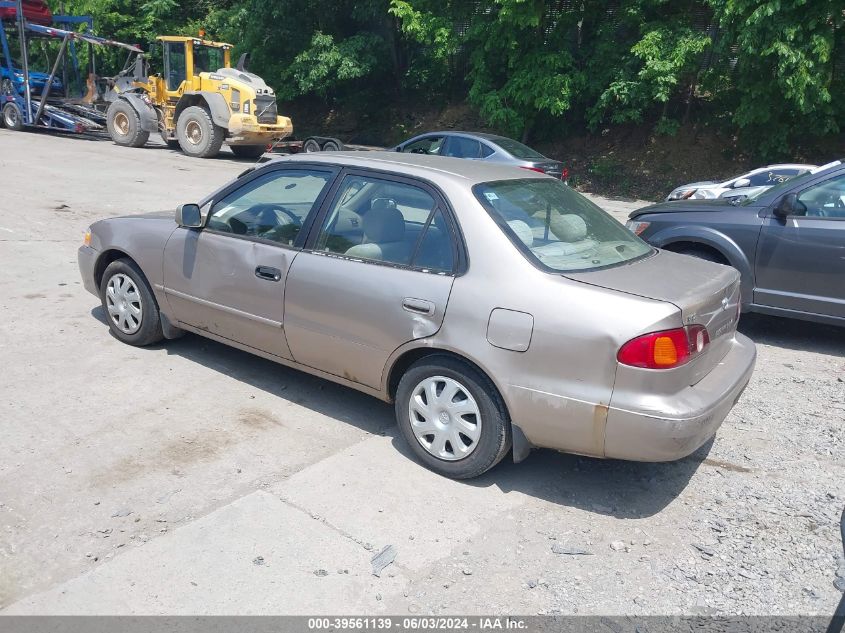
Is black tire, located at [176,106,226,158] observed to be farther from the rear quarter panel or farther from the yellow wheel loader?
the rear quarter panel

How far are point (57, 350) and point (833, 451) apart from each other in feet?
17.7

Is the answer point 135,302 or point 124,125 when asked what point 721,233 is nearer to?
point 135,302

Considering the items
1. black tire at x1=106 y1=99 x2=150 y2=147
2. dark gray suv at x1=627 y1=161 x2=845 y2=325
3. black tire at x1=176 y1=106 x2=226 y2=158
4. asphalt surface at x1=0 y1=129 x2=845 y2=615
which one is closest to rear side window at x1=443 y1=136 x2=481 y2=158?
black tire at x1=176 y1=106 x2=226 y2=158

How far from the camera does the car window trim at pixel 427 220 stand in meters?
4.05

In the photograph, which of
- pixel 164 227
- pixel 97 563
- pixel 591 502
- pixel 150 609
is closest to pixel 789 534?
pixel 591 502

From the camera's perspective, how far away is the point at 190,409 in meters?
4.85

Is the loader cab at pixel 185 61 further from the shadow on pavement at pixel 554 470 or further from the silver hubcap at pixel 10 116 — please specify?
the shadow on pavement at pixel 554 470

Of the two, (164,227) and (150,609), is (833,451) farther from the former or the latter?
(164,227)

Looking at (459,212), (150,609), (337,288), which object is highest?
(459,212)

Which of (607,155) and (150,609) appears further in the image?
(607,155)

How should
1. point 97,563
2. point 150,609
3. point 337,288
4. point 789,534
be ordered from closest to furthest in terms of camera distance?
point 150,609, point 97,563, point 789,534, point 337,288

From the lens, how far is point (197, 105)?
67.5ft

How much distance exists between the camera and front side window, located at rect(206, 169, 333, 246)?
4.79 m

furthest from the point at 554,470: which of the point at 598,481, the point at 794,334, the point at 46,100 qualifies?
the point at 46,100
